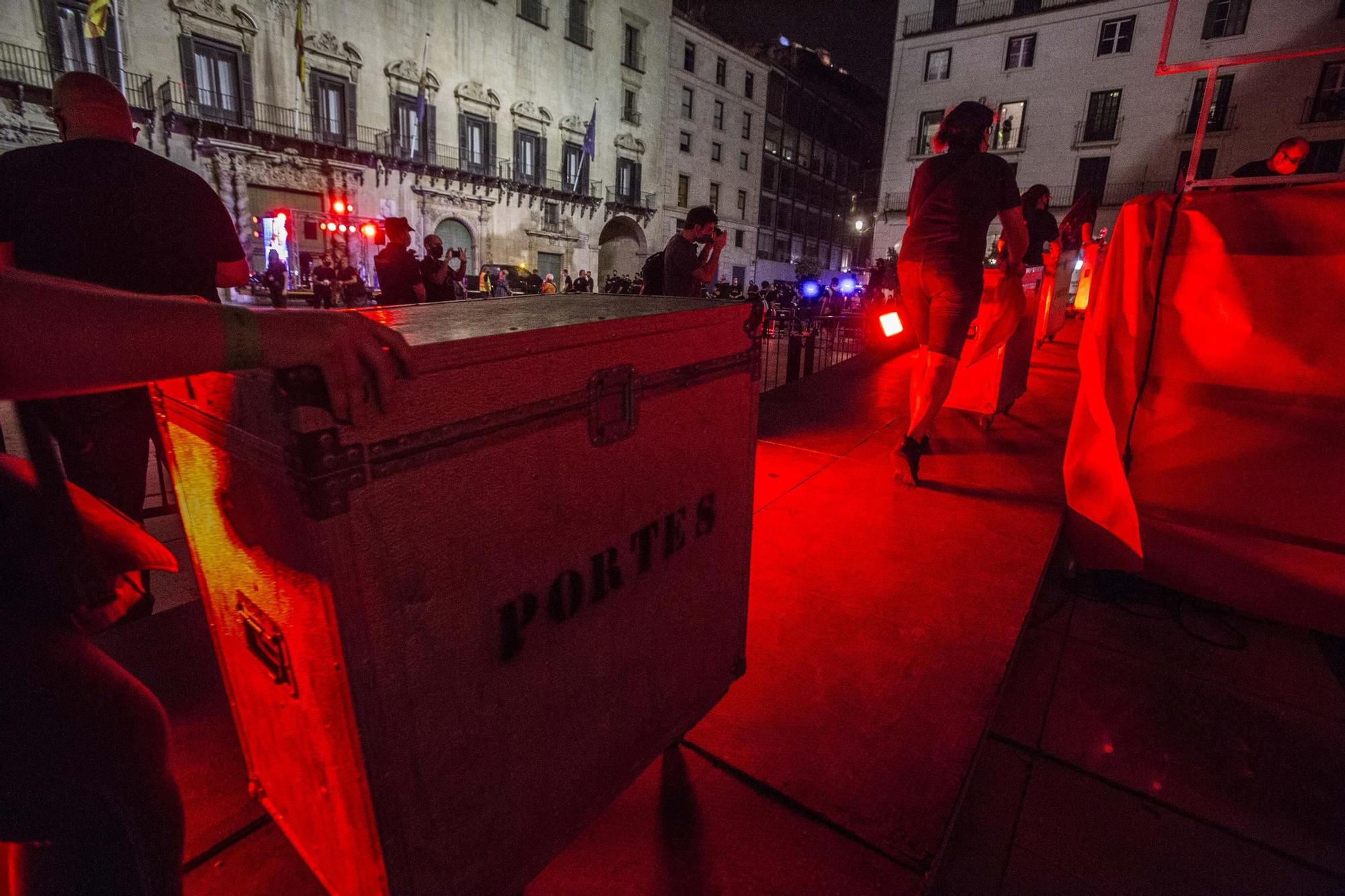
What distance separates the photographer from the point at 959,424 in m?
4.81

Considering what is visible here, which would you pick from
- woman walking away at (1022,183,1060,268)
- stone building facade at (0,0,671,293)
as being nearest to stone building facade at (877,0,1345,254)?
stone building facade at (0,0,671,293)

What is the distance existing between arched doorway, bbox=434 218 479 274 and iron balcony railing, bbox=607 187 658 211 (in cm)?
816

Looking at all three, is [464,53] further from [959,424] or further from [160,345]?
[160,345]

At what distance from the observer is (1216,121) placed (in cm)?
2828

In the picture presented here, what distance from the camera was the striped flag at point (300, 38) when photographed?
2175 cm

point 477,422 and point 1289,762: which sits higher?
point 477,422

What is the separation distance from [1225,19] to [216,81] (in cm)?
4034

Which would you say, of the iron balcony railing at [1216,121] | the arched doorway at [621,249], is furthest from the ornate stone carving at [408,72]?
the iron balcony railing at [1216,121]

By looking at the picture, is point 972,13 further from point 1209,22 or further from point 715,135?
point 715,135

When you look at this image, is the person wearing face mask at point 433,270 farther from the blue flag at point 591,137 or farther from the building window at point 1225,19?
the building window at point 1225,19

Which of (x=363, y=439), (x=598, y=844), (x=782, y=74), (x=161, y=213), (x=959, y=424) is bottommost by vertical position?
(x=598, y=844)

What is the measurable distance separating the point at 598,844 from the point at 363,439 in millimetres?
1181

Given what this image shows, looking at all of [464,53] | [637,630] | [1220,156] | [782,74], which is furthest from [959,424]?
[782,74]

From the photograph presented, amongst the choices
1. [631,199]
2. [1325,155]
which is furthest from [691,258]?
[1325,155]
